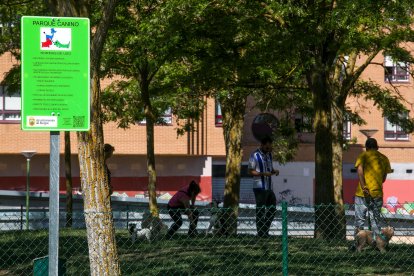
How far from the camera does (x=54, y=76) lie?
7195 mm

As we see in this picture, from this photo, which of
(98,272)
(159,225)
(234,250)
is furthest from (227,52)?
(98,272)

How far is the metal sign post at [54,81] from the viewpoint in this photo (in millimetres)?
7117

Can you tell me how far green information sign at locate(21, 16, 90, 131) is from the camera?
7.11 metres

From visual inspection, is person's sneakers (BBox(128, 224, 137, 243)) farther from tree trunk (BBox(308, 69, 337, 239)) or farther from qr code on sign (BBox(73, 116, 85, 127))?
qr code on sign (BBox(73, 116, 85, 127))

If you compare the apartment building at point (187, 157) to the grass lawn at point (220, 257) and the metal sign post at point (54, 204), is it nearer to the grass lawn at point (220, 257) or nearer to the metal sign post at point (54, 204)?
the grass lawn at point (220, 257)

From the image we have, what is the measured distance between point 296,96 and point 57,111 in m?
20.4

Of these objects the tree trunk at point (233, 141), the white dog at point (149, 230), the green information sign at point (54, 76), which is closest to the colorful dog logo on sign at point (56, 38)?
the green information sign at point (54, 76)

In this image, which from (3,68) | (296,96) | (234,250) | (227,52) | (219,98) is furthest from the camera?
(3,68)

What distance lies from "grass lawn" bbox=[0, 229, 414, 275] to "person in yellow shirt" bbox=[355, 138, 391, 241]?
551 mm

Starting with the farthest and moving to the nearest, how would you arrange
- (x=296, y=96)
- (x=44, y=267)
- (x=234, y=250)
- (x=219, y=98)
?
(x=296, y=96)
(x=219, y=98)
(x=234, y=250)
(x=44, y=267)

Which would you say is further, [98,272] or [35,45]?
[98,272]

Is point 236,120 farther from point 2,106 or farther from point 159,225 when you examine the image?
point 2,106

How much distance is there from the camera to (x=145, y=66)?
22.5 metres

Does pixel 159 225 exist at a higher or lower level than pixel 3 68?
lower
